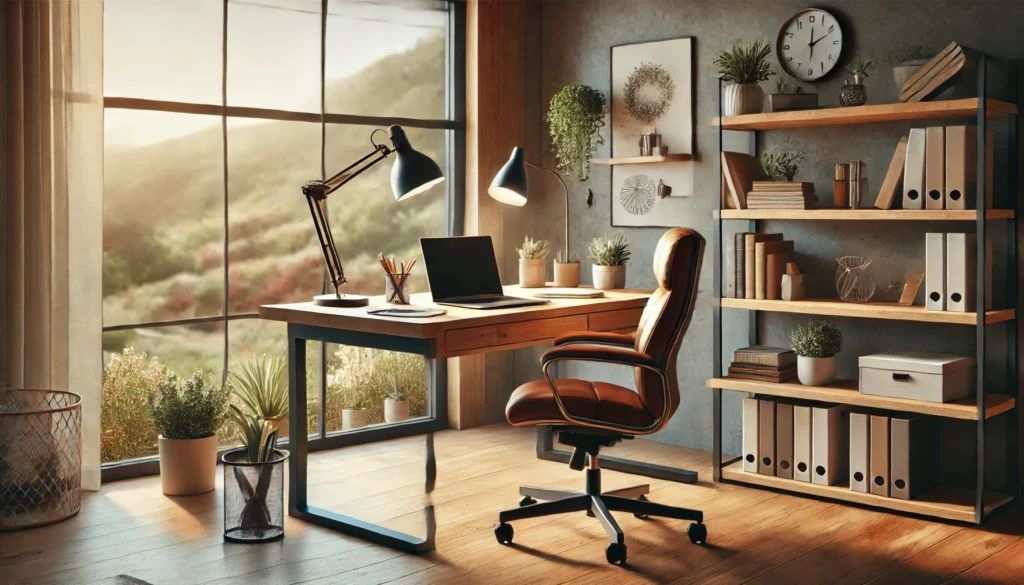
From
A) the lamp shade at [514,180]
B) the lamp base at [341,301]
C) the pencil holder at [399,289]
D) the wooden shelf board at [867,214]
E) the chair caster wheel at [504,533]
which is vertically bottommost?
the chair caster wheel at [504,533]

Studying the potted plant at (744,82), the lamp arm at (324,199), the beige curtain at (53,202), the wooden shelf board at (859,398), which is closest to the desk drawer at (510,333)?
the lamp arm at (324,199)

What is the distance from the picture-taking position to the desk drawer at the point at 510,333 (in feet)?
11.4

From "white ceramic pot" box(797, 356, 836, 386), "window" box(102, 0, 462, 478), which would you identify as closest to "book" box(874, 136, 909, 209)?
"white ceramic pot" box(797, 356, 836, 386)

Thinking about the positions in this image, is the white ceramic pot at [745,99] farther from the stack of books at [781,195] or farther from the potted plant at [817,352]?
the potted plant at [817,352]

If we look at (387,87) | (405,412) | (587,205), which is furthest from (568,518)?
(387,87)

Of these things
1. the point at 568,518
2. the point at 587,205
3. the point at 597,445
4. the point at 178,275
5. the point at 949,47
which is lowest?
the point at 568,518

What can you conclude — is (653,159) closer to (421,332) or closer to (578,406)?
(578,406)

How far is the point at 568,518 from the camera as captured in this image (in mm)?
3867

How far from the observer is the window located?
14.3ft

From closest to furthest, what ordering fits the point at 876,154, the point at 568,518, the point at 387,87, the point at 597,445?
the point at 597,445
the point at 568,518
the point at 876,154
the point at 387,87

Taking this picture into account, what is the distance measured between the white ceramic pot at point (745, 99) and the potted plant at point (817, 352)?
36.3 inches

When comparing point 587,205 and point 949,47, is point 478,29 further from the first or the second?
point 949,47

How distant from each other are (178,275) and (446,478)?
1446 mm

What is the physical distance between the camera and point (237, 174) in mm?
4652
